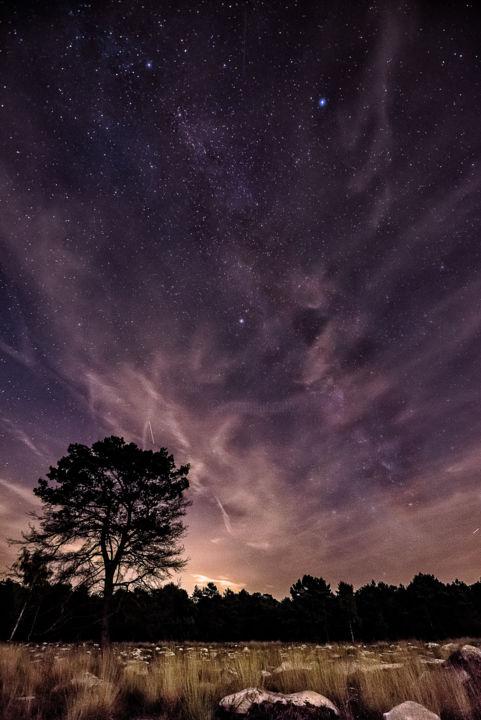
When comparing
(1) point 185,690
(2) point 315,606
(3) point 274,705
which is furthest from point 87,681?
(2) point 315,606

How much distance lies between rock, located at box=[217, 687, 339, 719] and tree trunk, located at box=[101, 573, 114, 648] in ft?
41.9

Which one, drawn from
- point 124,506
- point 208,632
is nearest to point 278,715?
point 124,506

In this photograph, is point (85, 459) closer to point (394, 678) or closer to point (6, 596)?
point (394, 678)

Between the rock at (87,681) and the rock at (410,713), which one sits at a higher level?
the rock at (87,681)

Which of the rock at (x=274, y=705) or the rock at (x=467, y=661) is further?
the rock at (x=467, y=661)

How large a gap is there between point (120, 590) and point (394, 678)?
15361 mm

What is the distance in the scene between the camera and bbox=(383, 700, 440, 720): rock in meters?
4.18

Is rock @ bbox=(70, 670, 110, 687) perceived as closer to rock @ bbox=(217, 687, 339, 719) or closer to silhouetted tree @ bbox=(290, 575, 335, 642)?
rock @ bbox=(217, 687, 339, 719)

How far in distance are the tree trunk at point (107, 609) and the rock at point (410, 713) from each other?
1420cm

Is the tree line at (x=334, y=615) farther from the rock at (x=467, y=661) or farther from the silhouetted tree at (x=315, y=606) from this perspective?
the rock at (x=467, y=661)

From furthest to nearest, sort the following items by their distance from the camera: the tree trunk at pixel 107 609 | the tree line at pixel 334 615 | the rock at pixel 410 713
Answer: the tree line at pixel 334 615 → the tree trunk at pixel 107 609 → the rock at pixel 410 713

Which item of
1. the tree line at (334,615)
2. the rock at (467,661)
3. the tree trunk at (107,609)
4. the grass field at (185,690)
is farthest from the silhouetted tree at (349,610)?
the grass field at (185,690)

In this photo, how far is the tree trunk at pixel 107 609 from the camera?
14.6m

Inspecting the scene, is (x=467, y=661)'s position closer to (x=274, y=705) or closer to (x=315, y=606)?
(x=274, y=705)
